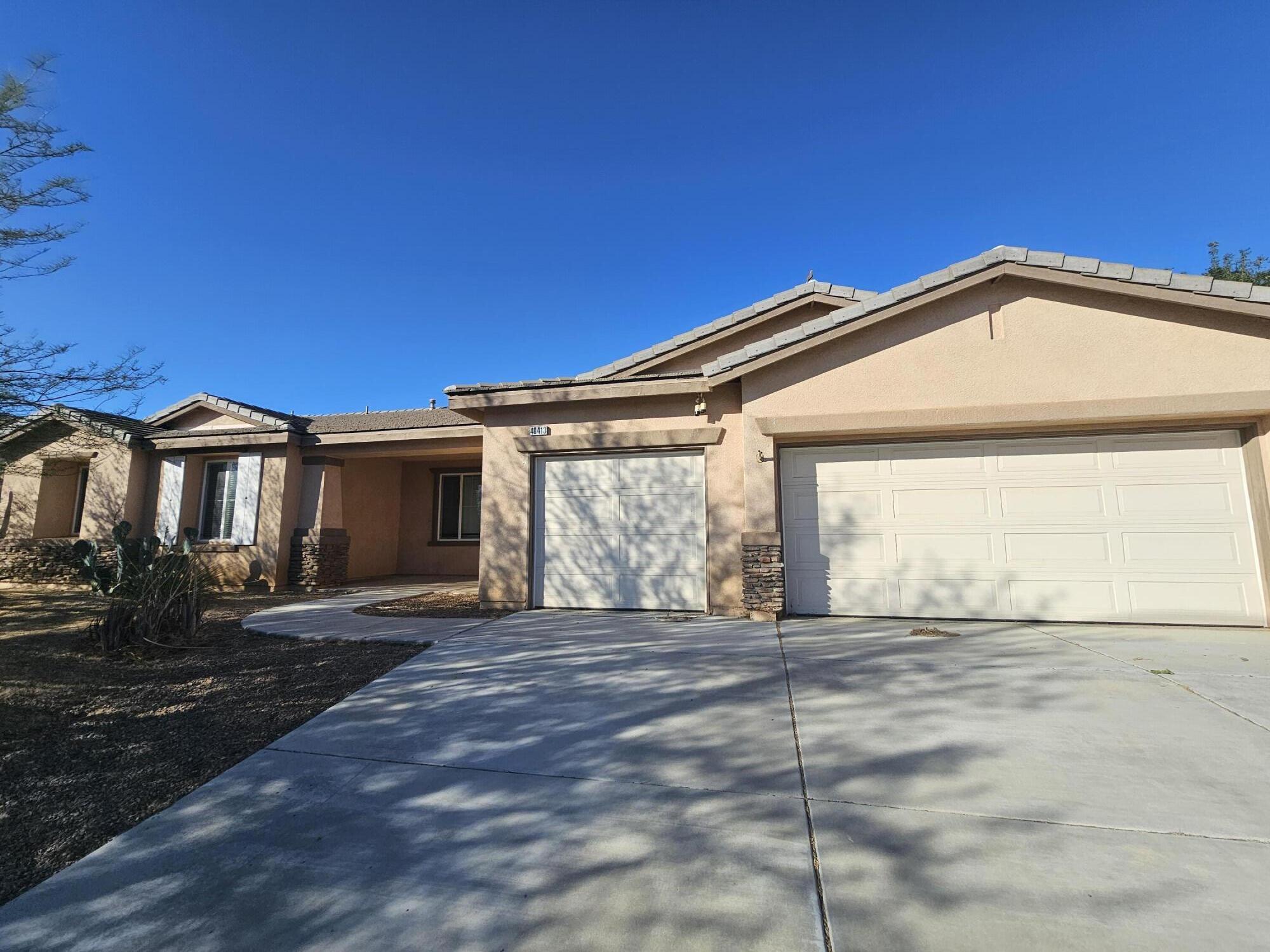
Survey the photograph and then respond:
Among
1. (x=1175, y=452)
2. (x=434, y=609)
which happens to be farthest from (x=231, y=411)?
(x=1175, y=452)

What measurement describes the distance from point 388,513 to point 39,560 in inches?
278

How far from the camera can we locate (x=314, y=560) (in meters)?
11.8

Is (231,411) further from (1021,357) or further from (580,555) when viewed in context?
(1021,357)

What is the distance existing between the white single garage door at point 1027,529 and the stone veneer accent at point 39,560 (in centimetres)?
1423

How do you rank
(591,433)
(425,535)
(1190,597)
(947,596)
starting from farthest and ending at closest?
(425,535) → (591,433) → (947,596) → (1190,597)

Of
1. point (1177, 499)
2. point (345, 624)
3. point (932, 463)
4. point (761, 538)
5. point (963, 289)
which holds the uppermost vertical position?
point (963, 289)

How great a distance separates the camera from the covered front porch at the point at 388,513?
12.0 m

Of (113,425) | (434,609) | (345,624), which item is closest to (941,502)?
(434,609)

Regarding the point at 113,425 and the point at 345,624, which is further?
the point at 113,425

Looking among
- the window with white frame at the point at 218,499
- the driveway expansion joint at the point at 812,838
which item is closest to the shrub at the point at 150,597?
the window with white frame at the point at 218,499

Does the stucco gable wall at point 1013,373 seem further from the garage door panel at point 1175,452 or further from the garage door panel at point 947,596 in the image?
the garage door panel at point 947,596

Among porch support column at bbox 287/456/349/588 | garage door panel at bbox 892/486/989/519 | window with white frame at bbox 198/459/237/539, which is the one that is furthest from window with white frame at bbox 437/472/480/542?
garage door panel at bbox 892/486/989/519

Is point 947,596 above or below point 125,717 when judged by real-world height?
above

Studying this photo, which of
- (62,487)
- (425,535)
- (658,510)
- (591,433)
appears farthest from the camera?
(425,535)
